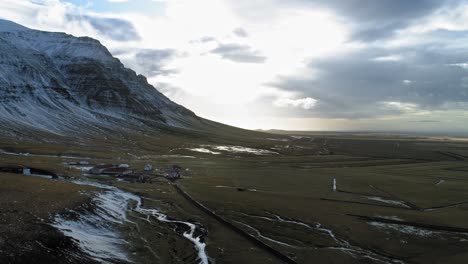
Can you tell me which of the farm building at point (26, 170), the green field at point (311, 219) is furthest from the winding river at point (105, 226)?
the farm building at point (26, 170)

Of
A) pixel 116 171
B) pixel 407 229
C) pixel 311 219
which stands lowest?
pixel 407 229

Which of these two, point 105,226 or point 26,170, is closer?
point 105,226

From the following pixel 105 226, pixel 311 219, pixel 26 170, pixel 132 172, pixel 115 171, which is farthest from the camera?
pixel 132 172

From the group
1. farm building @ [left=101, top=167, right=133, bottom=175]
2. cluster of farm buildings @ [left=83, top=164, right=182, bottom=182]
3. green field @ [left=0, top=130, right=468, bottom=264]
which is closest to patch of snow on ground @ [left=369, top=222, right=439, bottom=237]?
green field @ [left=0, top=130, right=468, bottom=264]

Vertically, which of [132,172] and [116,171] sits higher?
[116,171]

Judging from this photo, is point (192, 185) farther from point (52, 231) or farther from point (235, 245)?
point (52, 231)

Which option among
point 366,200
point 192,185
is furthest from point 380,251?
point 192,185

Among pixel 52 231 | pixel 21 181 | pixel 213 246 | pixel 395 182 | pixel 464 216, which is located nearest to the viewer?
pixel 52 231

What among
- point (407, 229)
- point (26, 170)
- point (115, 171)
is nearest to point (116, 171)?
Result: point (115, 171)

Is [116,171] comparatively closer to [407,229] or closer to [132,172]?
[132,172]

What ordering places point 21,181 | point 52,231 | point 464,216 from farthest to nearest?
1. point 21,181
2. point 464,216
3. point 52,231

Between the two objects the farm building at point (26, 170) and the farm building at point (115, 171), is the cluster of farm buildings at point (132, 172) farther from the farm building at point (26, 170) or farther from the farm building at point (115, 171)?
the farm building at point (26, 170)
